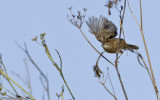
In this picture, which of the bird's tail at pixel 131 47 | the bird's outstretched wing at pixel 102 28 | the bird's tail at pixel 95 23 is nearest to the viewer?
the bird's tail at pixel 131 47

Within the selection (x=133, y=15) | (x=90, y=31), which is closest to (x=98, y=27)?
(x=90, y=31)

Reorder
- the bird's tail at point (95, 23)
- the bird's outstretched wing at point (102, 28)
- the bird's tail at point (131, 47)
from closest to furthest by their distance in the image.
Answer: the bird's tail at point (131, 47)
the bird's outstretched wing at point (102, 28)
the bird's tail at point (95, 23)

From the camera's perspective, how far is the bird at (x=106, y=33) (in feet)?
9.11

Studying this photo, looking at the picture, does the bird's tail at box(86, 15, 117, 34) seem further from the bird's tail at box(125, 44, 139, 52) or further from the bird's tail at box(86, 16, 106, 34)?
the bird's tail at box(125, 44, 139, 52)

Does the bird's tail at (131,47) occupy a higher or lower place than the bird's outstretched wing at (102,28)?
lower

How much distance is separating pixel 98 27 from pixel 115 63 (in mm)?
1130

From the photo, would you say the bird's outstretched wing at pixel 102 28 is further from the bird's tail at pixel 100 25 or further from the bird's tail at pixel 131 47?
the bird's tail at pixel 131 47

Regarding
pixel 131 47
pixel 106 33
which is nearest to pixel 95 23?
pixel 106 33

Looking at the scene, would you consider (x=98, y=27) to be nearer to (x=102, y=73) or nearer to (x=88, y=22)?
(x=88, y=22)

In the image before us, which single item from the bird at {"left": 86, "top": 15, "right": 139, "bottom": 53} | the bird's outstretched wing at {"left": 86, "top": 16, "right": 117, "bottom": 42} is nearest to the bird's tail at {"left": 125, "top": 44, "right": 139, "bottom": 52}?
the bird at {"left": 86, "top": 15, "right": 139, "bottom": 53}

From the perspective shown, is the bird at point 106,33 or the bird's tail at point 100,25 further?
the bird's tail at point 100,25

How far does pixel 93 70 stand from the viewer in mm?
2295

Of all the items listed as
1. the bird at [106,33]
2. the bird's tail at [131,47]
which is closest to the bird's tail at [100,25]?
the bird at [106,33]

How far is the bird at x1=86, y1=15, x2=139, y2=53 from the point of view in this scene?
9.11 ft
